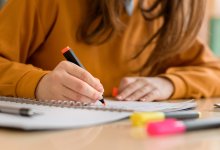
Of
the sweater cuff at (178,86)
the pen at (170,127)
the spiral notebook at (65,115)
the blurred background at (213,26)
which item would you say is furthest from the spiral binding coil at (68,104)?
the blurred background at (213,26)

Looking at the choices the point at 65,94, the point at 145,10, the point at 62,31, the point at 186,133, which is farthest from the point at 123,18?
the point at 186,133

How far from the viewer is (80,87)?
0.68 m

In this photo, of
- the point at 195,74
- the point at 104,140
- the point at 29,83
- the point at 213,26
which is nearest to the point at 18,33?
the point at 29,83

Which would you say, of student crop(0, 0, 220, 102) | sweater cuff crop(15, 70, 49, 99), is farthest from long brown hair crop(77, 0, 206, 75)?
sweater cuff crop(15, 70, 49, 99)

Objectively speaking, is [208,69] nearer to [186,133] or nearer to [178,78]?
[178,78]

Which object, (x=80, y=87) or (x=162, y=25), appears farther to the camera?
(x=162, y=25)

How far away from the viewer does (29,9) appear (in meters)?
0.95

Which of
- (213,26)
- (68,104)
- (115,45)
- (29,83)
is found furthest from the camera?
(213,26)

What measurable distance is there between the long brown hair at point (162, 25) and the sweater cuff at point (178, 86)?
0.12 metres

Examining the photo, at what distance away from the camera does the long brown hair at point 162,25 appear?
1017 mm

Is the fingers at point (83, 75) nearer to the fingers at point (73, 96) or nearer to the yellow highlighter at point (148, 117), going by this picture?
the fingers at point (73, 96)

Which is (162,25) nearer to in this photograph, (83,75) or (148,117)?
(83,75)

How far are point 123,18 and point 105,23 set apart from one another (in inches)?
3.5

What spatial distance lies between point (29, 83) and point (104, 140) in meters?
0.35
